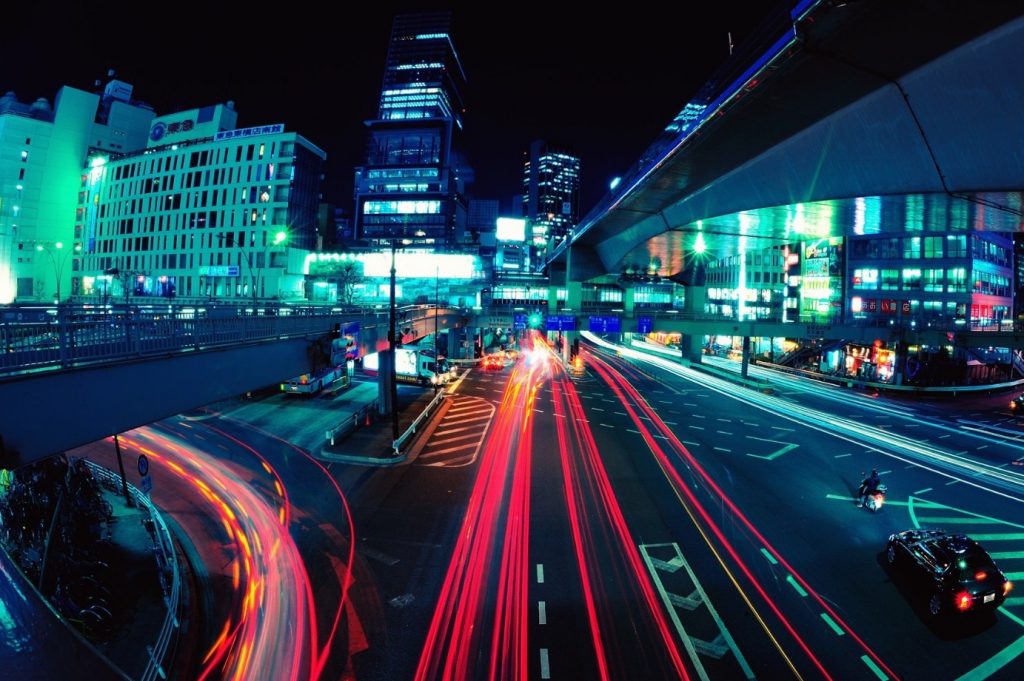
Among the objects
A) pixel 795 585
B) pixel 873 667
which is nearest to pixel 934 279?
pixel 795 585

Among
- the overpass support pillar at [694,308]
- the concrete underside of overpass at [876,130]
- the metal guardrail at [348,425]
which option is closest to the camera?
the concrete underside of overpass at [876,130]

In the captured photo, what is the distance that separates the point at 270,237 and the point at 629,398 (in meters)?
63.7

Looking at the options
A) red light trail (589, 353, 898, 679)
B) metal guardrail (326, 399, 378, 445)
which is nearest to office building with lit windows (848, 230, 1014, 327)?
red light trail (589, 353, 898, 679)

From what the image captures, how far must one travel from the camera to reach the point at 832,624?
10.0 meters

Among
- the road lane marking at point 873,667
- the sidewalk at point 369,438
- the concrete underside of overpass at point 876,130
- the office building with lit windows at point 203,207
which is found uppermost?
the office building with lit windows at point 203,207

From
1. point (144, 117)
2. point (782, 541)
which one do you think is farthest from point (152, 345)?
point (144, 117)

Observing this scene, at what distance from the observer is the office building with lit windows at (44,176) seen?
2507 inches

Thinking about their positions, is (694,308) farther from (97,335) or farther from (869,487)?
(97,335)

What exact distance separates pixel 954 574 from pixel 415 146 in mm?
146180

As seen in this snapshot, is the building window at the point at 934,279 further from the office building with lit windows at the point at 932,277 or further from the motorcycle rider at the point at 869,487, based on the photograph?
the motorcycle rider at the point at 869,487

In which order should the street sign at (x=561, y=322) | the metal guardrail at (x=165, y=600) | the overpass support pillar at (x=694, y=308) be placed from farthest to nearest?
1. the overpass support pillar at (x=694, y=308)
2. the street sign at (x=561, y=322)
3. the metal guardrail at (x=165, y=600)

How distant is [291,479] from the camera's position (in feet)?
60.8

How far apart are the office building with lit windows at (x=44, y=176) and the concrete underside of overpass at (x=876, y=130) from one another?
259 ft

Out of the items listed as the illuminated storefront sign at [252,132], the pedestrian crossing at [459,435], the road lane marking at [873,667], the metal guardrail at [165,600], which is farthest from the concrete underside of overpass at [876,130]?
the illuminated storefront sign at [252,132]
